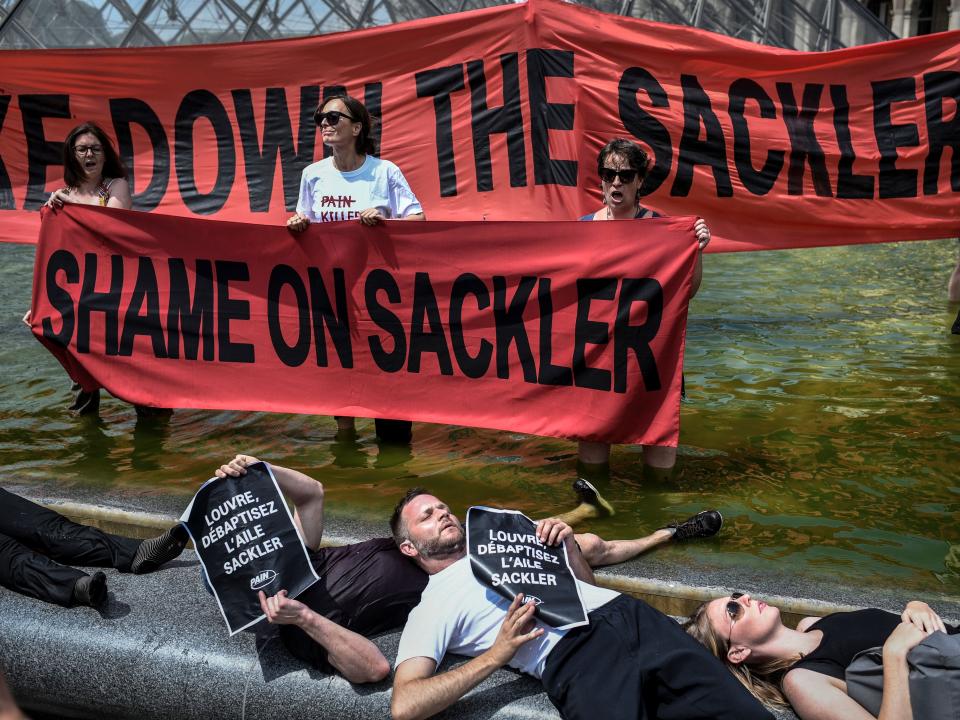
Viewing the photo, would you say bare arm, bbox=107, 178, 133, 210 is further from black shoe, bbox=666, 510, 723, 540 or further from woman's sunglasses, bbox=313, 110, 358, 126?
black shoe, bbox=666, 510, 723, 540

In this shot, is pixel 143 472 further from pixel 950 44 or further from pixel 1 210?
pixel 950 44

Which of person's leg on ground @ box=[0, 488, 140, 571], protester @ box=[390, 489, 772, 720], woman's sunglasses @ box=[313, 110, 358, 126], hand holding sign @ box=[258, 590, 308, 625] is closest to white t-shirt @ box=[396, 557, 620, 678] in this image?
protester @ box=[390, 489, 772, 720]

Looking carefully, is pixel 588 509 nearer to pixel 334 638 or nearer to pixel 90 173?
pixel 334 638

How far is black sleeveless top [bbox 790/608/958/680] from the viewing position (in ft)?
11.4

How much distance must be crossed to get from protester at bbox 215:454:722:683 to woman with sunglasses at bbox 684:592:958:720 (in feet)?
2.57

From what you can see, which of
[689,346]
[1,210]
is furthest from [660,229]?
[1,210]

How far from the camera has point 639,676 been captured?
3.53 meters

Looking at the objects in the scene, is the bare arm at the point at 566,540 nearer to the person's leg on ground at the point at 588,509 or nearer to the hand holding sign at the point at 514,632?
the hand holding sign at the point at 514,632

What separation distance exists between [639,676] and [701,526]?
1.38 metres

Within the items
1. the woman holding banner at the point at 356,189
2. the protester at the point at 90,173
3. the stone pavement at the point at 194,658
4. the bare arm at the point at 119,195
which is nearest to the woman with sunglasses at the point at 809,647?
the stone pavement at the point at 194,658

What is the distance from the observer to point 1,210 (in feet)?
26.0

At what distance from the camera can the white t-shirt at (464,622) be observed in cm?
367

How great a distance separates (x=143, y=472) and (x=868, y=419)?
470cm

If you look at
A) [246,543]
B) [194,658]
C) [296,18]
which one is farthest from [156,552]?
[296,18]
